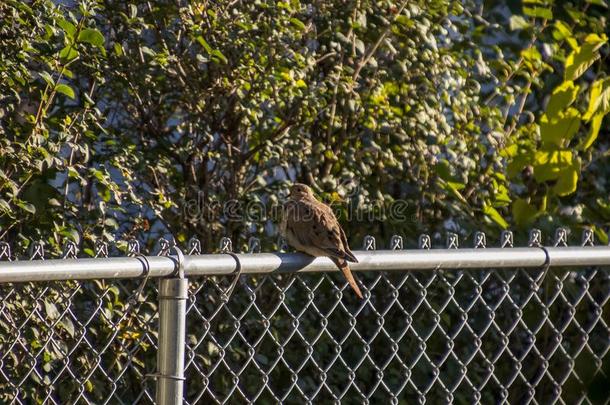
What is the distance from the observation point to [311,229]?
4.55m

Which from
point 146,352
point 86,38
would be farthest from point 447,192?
point 86,38

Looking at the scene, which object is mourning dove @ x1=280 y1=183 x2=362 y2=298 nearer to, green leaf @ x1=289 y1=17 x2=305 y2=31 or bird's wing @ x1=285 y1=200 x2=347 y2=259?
bird's wing @ x1=285 y1=200 x2=347 y2=259

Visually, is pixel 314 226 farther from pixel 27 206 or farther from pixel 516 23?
pixel 516 23

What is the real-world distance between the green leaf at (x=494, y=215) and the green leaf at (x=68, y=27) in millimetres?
2241

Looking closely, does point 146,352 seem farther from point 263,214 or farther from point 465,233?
point 465,233

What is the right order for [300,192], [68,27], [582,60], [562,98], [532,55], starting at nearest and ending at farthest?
[68,27]
[562,98]
[582,60]
[300,192]
[532,55]

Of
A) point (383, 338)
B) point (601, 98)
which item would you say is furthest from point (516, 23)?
point (383, 338)

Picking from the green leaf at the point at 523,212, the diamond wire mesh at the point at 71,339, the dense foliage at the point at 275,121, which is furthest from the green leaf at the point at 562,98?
the diamond wire mesh at the point at 71,339

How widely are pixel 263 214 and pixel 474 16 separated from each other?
176 cm

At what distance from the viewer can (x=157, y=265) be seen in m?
3.11

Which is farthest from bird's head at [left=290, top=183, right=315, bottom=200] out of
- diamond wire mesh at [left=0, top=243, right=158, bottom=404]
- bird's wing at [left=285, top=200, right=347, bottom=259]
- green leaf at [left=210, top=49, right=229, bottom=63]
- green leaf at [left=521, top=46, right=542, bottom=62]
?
green leaf at [left=521, top=46, right=542, bottom=62]

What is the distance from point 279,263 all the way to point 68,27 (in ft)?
4.74

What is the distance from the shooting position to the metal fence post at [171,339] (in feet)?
10.4

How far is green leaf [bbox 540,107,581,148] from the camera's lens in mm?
4992
